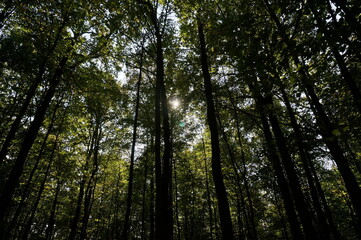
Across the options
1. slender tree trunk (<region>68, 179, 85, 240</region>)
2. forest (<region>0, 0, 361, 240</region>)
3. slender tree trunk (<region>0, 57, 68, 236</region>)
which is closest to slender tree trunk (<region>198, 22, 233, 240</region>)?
forest (<region>0, 0, 361, 240</region>)

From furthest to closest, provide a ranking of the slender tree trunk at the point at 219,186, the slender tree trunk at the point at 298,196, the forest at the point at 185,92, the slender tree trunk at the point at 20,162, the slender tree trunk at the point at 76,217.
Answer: the slender tree trunk at the point at 76,217 → the slender tree trunk at the point at 20,162 → the slender tree trunk at the point at 298,196 → the slender tree trunk at the point at 219,186 → the forest at the point at 185,92

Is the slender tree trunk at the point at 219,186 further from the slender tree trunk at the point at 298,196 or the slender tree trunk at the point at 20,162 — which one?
the slender tree trunk at the point at 20,162

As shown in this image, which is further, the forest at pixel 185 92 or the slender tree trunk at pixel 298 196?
the slender tree trunk at pixel 298 196

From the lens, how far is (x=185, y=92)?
1246 cm

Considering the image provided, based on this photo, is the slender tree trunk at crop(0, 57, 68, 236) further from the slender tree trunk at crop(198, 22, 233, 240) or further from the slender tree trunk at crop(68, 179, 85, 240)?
the slender tree trunk at crop(198, 22, 233, 240)

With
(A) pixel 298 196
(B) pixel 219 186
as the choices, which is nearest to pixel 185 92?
(B) pixel 219 186

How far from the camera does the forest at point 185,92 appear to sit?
11.0 feet

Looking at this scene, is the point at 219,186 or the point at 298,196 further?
the point at 298,196

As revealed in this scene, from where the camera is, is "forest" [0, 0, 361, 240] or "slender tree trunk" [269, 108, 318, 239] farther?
"slender tree trunk" [269, 108, 318, 239]

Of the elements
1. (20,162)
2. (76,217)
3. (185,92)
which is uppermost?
(185,92)

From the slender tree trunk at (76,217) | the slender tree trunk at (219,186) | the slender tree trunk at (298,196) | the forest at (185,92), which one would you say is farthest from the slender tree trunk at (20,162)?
the slender tree trunk at (298,196)

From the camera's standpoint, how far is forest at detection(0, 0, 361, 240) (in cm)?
334

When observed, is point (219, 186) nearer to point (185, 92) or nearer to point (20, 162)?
point (185, 92)

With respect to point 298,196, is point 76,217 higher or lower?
higher
